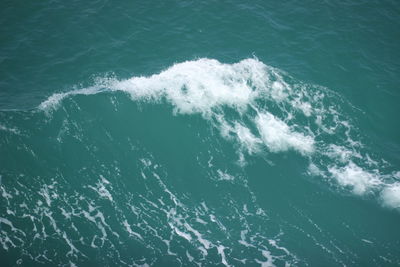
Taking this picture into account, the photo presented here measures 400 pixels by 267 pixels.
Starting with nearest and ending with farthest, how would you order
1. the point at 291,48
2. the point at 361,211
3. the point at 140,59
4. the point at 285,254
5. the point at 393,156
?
the point at 285,254 < the point at 361,211 < the point at 393,156 < the point at 140,59 < the point at 291,48

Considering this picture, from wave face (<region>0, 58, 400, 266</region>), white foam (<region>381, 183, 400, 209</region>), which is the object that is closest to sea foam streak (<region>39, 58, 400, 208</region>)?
wave face (<region>0, 58, 400, 266</region>)

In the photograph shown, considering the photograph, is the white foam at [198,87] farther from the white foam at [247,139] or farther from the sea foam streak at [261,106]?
the white foam at [247,139]

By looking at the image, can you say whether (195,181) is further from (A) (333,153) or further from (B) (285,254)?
(A) (333,153)

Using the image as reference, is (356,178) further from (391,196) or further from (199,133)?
(199,133)

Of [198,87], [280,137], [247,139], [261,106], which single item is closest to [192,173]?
[247,139]

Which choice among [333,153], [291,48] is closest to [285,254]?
[333,153]

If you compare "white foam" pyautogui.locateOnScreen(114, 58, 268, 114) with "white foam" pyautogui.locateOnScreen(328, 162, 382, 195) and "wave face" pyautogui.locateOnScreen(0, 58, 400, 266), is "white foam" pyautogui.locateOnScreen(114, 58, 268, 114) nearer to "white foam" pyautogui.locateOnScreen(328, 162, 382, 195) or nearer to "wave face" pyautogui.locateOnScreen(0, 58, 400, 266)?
"wave face" pyautogui.locateOnScreen(0, 58, 400, 266)
